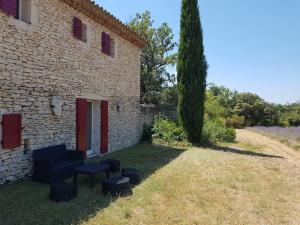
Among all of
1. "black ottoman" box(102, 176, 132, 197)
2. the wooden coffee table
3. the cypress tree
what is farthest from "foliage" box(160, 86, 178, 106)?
"black ottoman" box(102, 176, 132, 197)

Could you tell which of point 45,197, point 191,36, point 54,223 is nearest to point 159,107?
point 191,36

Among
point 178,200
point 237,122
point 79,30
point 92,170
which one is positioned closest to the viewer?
point 178,200

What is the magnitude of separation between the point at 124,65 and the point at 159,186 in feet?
24.6

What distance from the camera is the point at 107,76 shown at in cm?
1202

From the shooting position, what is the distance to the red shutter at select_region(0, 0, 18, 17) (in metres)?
6.78

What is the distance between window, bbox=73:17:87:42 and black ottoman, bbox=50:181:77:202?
17.1 ft

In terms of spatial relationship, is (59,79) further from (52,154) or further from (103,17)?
(103,17)

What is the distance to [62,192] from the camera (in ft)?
19.7

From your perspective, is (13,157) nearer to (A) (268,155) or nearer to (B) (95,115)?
(B) (95,115)

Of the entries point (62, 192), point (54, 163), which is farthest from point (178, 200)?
point (54, 163)

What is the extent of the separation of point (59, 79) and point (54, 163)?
2.49 m

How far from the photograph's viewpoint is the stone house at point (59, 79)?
7.07 metres

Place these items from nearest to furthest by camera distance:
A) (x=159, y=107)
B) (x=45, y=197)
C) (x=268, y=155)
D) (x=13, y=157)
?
(x=45, y=197) → (x=13, y=157) → (x=268, y=155) → (x=159, y=107)

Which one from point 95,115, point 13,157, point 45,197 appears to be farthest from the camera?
point 95,115
